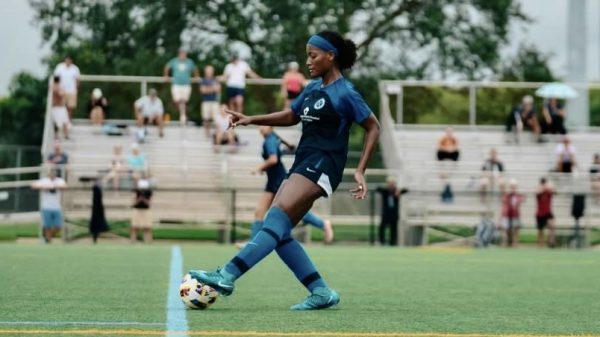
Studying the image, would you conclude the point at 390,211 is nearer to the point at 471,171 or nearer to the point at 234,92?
the point at 471,171

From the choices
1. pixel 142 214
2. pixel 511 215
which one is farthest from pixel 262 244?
pixel 511 215

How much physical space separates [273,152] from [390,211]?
1169 centimetres

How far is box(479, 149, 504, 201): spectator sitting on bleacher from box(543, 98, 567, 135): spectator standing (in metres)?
3.12

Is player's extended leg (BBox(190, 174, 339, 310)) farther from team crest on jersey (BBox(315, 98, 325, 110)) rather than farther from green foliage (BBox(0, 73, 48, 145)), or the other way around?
green foliage (BBox(0, 73, 48, 145))

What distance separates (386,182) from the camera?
103 feet

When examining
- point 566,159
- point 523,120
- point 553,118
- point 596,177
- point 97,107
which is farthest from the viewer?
point 523,120

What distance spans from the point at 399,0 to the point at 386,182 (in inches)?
630

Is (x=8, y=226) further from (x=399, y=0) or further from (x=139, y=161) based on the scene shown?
(x=399, y=0)

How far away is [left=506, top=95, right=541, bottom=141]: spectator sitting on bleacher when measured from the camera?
3327 centimetres

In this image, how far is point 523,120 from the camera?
33656mm

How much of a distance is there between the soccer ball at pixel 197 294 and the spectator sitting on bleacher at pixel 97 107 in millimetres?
22623

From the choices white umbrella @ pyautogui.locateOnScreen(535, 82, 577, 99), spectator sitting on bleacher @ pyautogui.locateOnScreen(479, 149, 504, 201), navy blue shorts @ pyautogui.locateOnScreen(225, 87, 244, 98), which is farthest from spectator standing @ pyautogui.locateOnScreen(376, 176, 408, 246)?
white umbrella @ pyautogui.locateOnScreen(535, 82, 577, 99)

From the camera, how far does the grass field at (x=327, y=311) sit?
827cm

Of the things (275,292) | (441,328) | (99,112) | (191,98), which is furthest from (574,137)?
(441,328)
